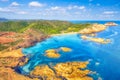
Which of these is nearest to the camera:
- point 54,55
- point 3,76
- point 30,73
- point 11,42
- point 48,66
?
point 3,76

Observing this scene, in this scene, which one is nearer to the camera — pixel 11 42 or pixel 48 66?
pixel 48 66

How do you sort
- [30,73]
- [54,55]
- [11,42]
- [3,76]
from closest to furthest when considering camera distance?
[3,76]
[30,73]
[54,55]
[11,42]

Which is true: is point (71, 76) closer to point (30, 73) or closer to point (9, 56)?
point (30, 73)

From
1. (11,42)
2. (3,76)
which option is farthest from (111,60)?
(11,42)

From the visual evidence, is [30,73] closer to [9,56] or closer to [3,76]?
[3,76]

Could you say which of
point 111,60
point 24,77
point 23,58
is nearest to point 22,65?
point 23,58

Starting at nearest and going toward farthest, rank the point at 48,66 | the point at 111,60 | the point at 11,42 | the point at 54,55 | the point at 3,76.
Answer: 1. the point at 3,76
2. the point at 48,66
3. the point at 111,60
4. the point at 54,55
5. the point at 11,42

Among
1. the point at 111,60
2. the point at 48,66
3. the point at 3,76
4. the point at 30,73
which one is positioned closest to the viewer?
the point at 3,76

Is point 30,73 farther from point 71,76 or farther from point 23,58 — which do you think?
point 23,58

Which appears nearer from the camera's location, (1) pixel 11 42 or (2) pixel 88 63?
(2) pixel 88 63
